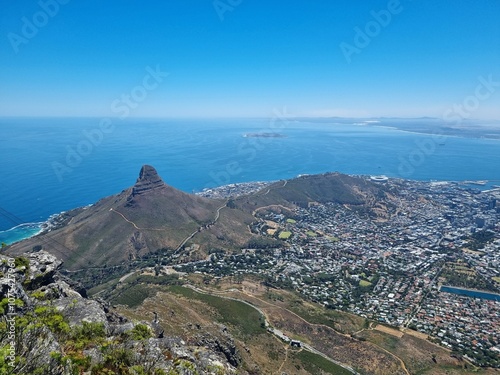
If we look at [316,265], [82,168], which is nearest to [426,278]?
[316,265]

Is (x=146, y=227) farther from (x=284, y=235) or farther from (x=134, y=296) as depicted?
(x=284, y=235)

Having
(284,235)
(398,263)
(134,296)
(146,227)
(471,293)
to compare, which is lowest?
(284,235)

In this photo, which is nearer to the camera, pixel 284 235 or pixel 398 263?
pixel 398 263

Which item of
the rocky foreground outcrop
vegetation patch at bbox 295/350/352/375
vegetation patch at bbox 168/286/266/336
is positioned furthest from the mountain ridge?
the rocky foreground outcrop

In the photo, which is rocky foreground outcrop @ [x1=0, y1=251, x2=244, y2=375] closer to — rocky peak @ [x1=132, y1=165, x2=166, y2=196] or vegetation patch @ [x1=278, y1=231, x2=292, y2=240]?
rocky peak @ [x1=132, y1=165, x2=166, y2=196]

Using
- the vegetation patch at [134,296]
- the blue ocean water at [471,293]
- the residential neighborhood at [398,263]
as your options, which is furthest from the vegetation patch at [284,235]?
the vegetation patch at [134,296]

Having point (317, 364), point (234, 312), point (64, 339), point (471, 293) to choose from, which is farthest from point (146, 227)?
point (471, 293)
